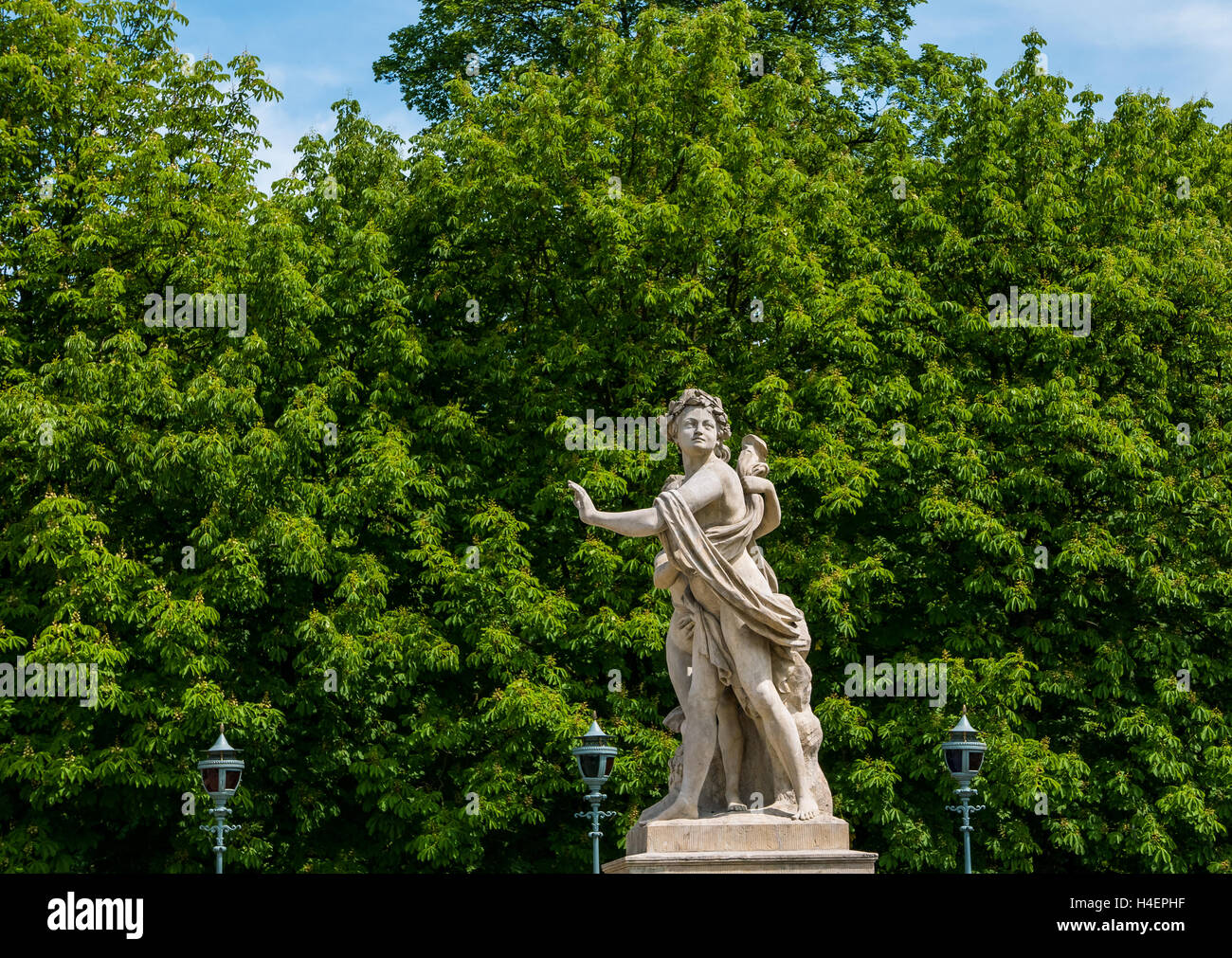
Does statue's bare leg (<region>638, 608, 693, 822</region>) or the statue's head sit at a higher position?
the statue's head

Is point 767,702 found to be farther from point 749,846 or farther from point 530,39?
point 530,39

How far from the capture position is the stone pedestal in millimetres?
10609

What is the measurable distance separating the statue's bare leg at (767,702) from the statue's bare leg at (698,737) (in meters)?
0.24

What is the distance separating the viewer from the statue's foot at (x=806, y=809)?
35.6 ft

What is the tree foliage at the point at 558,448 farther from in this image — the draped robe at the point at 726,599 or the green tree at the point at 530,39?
the draped robe at the point at 726,599

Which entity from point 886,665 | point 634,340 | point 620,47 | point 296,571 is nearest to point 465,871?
point 296,571

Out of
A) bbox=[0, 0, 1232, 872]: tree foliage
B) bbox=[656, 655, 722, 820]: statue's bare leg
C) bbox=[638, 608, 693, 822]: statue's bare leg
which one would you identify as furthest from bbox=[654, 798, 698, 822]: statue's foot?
bbox=[0, 0, 1232, 872]: tree foliage

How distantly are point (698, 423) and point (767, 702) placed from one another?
1.97m

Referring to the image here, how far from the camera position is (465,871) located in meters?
19.2

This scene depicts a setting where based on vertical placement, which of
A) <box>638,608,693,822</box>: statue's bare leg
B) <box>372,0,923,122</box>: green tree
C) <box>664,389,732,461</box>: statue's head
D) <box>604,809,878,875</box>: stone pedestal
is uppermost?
<box>372,0,923,122</box>: green tree

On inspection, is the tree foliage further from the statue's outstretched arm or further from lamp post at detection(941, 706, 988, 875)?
the statue's outstretched arm

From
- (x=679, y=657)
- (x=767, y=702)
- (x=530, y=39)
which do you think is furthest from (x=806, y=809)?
(x=530, y=39)

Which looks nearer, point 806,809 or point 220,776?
point 806,809

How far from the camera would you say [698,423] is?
11.6m
